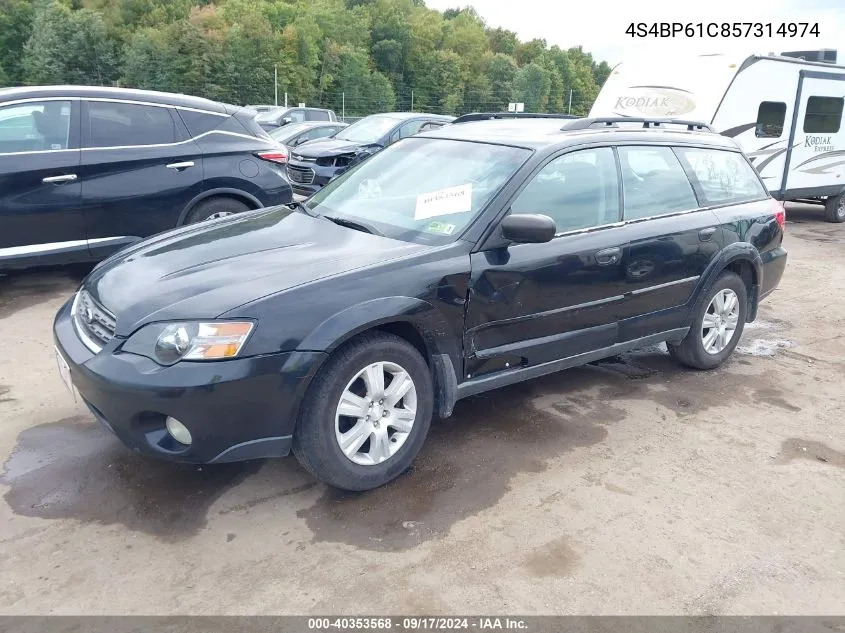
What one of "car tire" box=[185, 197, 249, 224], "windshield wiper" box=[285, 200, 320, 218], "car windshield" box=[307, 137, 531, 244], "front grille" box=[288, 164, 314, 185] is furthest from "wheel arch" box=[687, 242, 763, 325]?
"front grille" box=[288, 164, 314, 185]

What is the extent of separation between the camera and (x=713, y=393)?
4.79 meters

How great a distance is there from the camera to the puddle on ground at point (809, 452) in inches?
153

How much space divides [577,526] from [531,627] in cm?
71

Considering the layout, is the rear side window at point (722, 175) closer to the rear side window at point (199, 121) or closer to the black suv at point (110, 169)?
the black suv at point (110, 169)

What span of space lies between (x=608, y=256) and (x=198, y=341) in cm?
235

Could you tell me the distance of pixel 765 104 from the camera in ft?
35.7

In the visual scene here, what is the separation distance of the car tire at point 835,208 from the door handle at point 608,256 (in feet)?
36.1

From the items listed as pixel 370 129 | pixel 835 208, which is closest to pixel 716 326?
pixel 370 129

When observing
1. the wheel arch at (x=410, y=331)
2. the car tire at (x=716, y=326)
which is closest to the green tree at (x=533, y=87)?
the car tire at (x=716, y=326)

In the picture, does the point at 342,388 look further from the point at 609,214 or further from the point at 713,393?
the point at 713,393

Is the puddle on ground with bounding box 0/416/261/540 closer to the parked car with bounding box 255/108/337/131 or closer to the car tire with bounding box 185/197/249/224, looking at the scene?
the car tire with bounding box 185/197/249/224

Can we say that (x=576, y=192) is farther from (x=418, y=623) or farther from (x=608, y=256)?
(x=418, y=623)

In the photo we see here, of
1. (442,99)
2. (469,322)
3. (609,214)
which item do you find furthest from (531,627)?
(442,99)

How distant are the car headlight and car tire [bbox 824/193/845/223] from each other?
13142 mm
